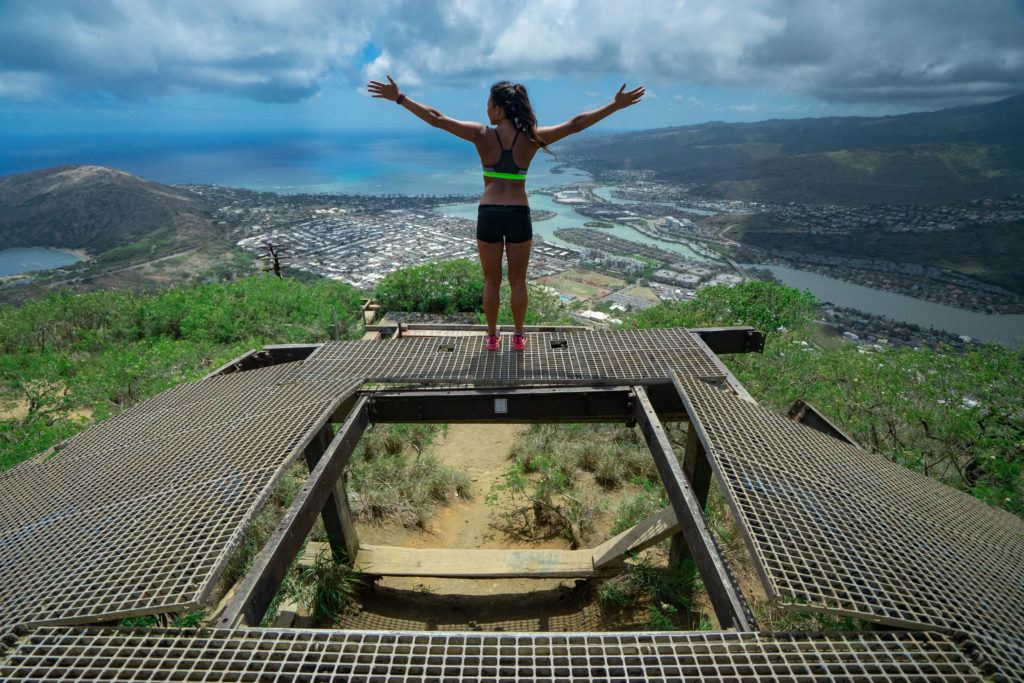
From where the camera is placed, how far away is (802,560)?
1880 mm

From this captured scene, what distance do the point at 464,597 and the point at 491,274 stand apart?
2.77 metres

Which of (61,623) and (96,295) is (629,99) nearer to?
(61,623)

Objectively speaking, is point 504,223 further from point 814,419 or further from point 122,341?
point 122,341

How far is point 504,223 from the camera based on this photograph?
377 cm

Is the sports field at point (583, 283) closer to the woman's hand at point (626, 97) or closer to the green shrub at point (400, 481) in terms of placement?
the green shrub at point (400, 481)

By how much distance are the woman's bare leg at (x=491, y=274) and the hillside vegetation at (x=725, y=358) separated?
15.2 feet

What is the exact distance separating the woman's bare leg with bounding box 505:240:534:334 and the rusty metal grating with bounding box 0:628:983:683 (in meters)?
2.60

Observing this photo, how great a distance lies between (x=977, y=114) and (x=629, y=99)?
126 meters

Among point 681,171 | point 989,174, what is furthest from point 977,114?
point 681,171

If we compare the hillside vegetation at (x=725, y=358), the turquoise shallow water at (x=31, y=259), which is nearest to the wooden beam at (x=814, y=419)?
the hillside vegetation at (x=725, y=358)

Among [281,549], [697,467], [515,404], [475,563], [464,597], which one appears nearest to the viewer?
[281,549]

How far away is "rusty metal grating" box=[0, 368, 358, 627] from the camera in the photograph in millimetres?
1806

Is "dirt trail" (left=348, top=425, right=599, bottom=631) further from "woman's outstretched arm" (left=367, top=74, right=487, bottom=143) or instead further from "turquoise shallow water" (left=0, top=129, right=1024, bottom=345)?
"turquoise shallow water" (left=0, top=129, right=1024, bottom=345)

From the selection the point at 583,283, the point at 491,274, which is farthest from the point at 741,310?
the point at 583,283
